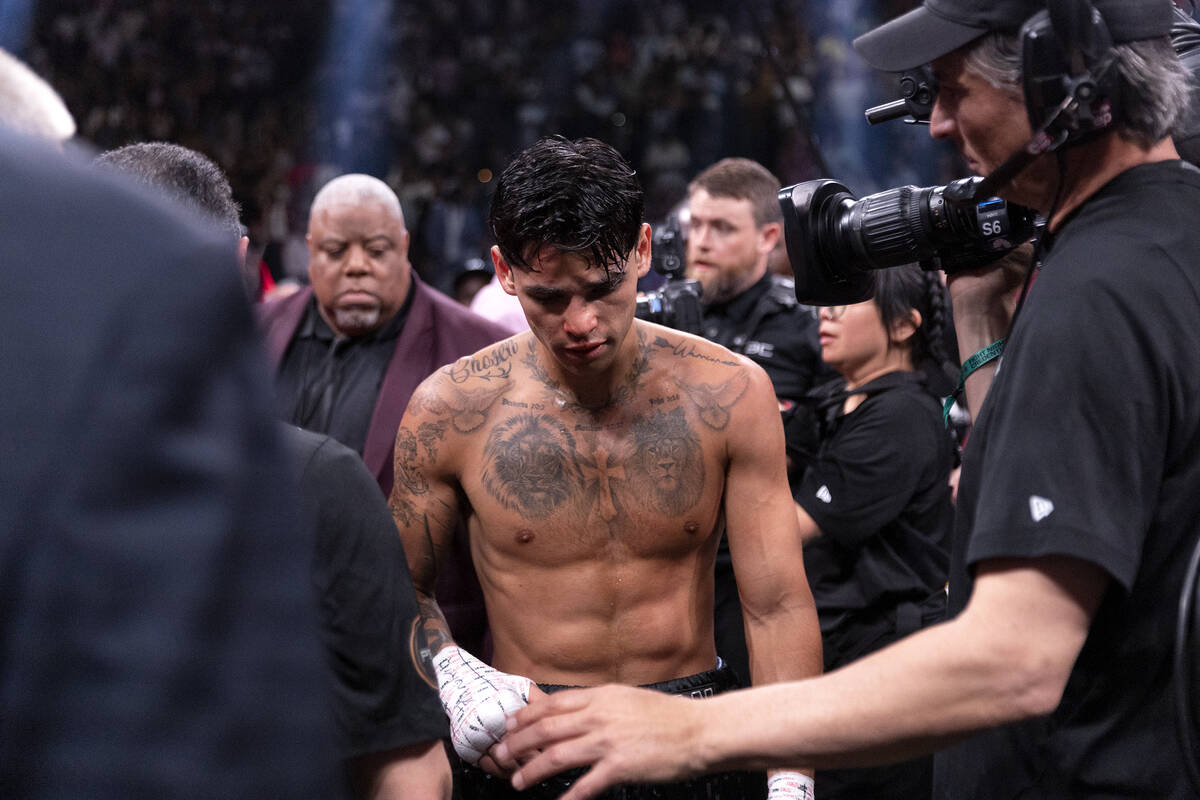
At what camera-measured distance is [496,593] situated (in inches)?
88.2

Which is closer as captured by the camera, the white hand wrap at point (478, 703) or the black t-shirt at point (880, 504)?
the white hand wrap at point (478, 703)

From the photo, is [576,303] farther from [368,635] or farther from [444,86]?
[444,86]

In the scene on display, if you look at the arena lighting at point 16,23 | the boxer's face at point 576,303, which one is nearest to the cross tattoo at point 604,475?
the boxer's face at point 576,303

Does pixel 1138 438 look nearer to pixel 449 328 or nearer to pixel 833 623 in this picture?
pixel 833 623

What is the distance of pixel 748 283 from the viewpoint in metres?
3.89

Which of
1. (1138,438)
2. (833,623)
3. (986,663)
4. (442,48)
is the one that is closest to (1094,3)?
(1138,438)

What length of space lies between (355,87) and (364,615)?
950 cm

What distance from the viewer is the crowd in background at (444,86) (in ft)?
29.9

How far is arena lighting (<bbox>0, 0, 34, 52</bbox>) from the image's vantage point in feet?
30.7

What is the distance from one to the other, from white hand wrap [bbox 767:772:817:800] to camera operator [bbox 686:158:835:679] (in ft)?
5.45

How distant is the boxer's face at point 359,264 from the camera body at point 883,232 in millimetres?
1986

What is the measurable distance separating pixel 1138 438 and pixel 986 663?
269 mm

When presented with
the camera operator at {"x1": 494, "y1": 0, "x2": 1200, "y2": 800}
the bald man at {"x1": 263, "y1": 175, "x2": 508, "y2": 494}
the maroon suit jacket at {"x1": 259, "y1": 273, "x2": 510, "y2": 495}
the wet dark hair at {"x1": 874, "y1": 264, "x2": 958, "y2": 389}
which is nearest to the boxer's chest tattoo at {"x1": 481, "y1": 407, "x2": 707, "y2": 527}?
the camera operator at {"x1": 494, "y1": 0, "x2": 1200, "y2": 800}

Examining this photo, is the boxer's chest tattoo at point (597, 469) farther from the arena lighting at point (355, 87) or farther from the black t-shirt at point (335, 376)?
the arena lighting at point (355, 87)
